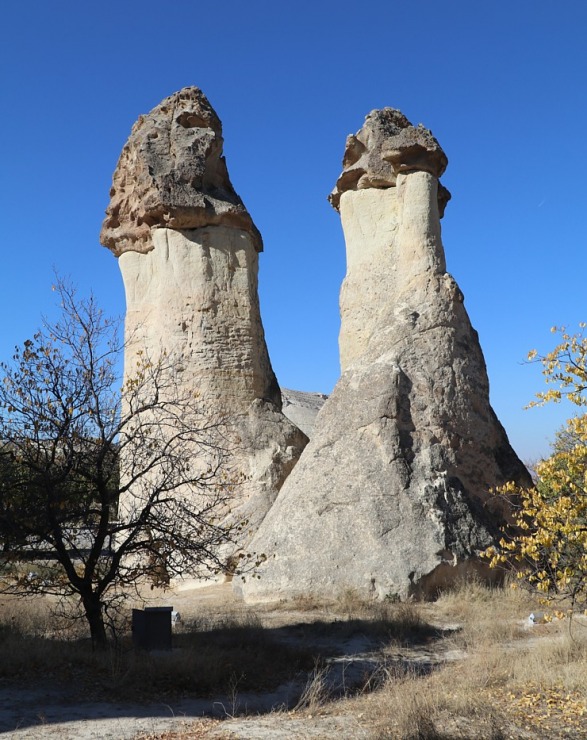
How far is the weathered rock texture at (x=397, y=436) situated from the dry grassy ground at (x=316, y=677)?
0.68m

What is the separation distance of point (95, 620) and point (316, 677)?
2230 mm

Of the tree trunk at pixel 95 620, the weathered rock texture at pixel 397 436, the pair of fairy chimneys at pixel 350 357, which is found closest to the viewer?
the tree trunk at pixel 95 620

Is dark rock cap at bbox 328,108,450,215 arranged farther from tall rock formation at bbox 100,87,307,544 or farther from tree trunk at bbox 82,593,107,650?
tree trunk at bbox 82,593,107,650

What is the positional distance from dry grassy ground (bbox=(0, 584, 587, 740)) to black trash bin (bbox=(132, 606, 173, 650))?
19cm

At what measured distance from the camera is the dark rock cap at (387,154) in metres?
12.0

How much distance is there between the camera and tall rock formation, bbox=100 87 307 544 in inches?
499

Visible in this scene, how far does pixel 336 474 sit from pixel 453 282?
340 cm

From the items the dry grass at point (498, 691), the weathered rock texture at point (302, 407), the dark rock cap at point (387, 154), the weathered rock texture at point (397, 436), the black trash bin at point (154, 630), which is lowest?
the dry grass at point (498, 691)

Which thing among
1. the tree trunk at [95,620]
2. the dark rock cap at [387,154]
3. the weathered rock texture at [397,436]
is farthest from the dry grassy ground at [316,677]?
the dark rock cap at [387,154]

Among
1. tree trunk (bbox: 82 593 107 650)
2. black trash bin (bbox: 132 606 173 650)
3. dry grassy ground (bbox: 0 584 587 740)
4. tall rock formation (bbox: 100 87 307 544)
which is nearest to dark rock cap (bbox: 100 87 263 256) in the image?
tall rock formation (bbox: 100 87 307 544)

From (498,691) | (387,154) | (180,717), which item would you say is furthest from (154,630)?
(387,154)

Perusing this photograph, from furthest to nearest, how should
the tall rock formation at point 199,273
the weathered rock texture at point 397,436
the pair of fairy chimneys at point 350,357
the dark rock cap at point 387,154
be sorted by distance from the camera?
the tall rock formation at point 199,273
the dark rock cap at point 387,154
the pair of fairy chimneys at point 350,357
the weathered rock texture at point 397,436

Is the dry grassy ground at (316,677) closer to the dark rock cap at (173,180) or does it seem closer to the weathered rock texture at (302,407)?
the dark rock cap at (173,180)

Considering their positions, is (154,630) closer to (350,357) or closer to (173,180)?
(350,357)
